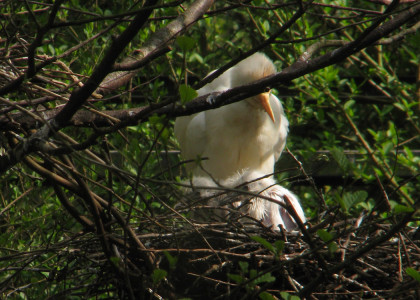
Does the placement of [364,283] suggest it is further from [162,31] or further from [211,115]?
[211,115]

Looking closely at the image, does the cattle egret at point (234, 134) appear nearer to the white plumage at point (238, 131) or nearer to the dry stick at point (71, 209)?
the white plumage at point (238, 131)

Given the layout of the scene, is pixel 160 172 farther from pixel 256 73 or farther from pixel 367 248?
pixel 256 73

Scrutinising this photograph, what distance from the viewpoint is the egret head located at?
11.4 ft

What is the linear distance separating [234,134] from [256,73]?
0.43 meters

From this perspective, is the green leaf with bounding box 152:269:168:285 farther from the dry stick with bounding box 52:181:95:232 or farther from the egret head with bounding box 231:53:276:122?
the egret head with bounding box 231:53:276:122

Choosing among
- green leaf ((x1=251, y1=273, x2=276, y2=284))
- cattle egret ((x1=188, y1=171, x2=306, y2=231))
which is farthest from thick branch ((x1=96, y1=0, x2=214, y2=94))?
green leaf ((x1=251, y1=273, x2=276, y2=284))

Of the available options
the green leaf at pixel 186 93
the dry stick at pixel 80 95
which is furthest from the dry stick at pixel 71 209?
the green leaf at pixel 186 93

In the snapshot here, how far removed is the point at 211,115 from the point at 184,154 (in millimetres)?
360

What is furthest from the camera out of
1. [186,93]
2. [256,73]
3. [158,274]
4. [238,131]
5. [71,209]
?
[238,131]

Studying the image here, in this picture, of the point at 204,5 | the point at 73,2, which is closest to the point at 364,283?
the point at 204,5

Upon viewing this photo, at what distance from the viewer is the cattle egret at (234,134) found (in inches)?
144

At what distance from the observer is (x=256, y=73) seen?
11.4 feet

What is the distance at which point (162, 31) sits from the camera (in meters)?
2.62

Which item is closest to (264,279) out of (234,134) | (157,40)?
(157,40)
